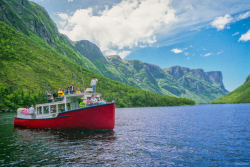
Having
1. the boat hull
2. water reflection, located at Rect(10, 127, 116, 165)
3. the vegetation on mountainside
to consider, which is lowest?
water reflection, located at Rect(10, 127, 116, 165)

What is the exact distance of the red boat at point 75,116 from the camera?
25.6m

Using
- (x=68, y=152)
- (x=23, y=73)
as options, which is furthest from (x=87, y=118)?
(x=23, y=73)

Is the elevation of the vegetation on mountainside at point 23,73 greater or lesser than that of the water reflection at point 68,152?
greater

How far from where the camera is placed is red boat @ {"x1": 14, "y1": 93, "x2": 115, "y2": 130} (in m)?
25.6

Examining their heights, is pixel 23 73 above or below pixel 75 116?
above

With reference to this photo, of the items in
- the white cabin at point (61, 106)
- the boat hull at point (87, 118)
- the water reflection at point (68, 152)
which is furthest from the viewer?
the white cabin at point (61, 106)

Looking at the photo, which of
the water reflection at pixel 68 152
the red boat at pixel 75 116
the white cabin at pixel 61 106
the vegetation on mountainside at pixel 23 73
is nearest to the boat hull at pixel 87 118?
the red boat at pixel 75 116

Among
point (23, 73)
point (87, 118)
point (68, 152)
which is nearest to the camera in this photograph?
point (68, 152)

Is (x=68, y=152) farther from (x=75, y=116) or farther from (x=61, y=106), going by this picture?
(x=61, y=106)

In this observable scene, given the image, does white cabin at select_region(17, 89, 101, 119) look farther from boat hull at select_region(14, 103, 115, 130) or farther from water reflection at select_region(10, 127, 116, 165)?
water reflection at select_region(10, 127, 116, 165)

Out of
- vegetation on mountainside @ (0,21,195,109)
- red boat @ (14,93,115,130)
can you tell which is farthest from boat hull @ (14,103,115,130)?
vegetation on mountainside @ (0,21,195,109)

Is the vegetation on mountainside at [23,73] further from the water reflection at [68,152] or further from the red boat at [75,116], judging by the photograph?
the water reflection at [68,152]

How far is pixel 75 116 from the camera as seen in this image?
26.0 metres

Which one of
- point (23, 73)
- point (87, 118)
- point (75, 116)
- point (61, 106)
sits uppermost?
point (23, 73)
